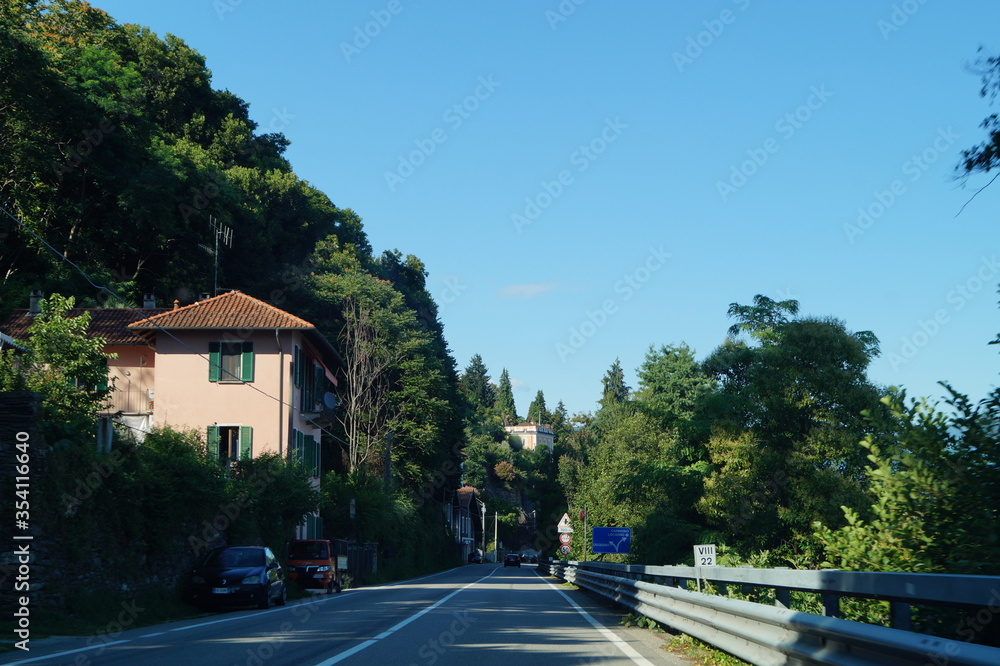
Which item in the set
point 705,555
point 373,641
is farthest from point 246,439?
point 705,555

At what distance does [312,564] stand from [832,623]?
25520 millimetres

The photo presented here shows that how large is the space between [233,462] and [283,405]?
855 centimetres

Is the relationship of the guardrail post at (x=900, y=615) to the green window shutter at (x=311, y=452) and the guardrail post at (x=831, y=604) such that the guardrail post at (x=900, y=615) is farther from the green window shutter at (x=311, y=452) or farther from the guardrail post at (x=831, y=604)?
→ the green window shutter at (x=311, y=452)

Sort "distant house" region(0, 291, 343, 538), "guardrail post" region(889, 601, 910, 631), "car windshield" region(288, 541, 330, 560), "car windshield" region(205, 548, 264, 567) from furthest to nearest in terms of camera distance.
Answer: "distant house" region(0, 291, 343, 538)
"car windshield" region(288, 541, 330, 560)
"car windshield" region(205, 548, 264, 567)
"guardrail post" region(889, 601, 910, 631)

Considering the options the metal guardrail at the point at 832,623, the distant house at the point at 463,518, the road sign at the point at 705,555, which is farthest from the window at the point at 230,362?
the distant house at the point at 463,518

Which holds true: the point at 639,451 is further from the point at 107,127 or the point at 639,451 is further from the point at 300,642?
the point at 300,642

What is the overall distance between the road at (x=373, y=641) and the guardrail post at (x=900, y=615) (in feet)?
15.7

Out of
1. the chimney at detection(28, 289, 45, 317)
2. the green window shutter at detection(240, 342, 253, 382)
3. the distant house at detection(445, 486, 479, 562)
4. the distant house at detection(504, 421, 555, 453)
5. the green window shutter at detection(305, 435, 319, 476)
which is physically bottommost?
the distant house at detection(445, 486, 479, 562)

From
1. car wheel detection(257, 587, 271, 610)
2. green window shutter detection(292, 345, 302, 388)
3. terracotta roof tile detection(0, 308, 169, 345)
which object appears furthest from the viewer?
green window shutter detection(292, 345, 302, 388)

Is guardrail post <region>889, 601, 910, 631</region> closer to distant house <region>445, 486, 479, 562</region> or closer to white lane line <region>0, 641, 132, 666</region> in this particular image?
white lane line <region>0, 641, 132, 666</region>

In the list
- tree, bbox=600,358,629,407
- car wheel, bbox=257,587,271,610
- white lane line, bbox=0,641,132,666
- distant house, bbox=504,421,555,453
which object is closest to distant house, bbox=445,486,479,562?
tree, bbox=600,358,629,407

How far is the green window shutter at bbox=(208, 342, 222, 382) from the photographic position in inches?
1484

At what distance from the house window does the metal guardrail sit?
2906 centimetres

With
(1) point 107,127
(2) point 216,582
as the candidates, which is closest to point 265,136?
(1) point 107,127
